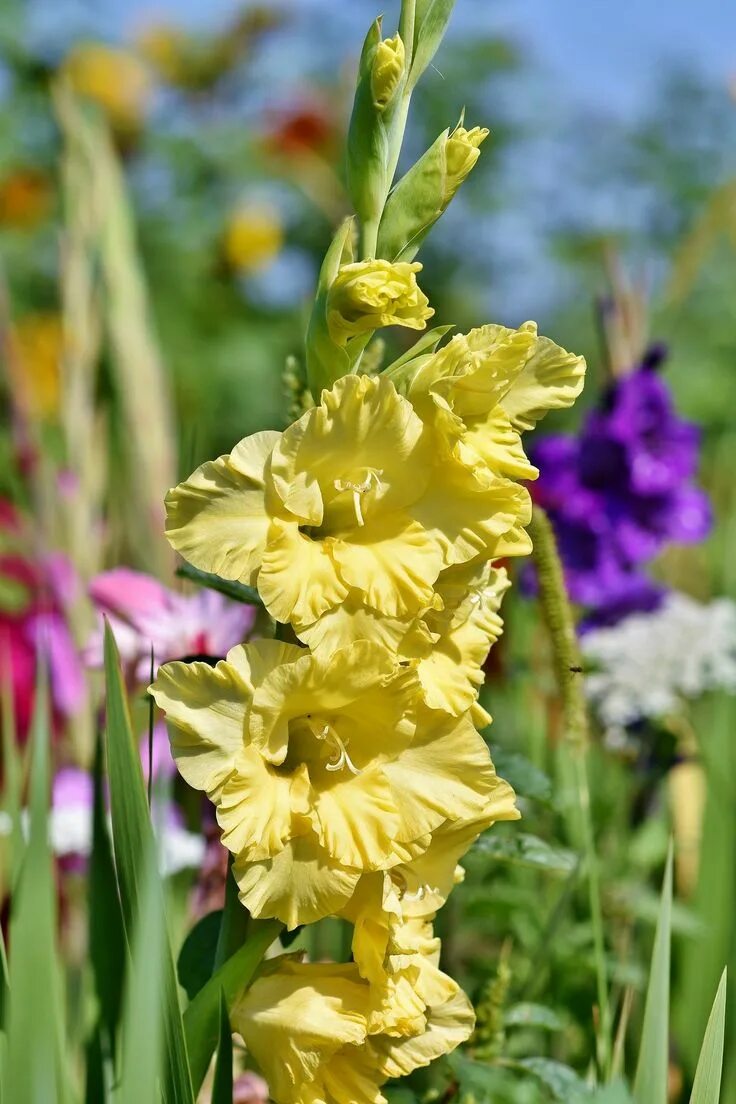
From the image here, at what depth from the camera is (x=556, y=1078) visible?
2.29 feet

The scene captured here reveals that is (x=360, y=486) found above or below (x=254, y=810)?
above

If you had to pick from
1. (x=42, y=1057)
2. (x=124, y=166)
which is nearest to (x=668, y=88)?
(x=124, y=166)

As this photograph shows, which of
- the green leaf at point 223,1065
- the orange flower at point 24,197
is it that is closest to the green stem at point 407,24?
the green leaf at point 223,1065

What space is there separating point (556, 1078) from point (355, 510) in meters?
0.36

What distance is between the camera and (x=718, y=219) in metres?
1.62

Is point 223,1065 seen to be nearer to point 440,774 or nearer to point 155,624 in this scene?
point 440,774

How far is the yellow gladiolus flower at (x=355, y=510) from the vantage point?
1.75 feet

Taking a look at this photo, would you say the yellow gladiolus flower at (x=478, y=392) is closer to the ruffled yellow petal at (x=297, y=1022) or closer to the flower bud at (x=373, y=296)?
the flower bud at (x=373, y=296)

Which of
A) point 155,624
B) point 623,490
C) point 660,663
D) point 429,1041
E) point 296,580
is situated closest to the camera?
point 296,580

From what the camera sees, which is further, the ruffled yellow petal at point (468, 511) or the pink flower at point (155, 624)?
the pink flower at point (155, 624)

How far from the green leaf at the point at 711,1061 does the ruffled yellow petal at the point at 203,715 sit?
0.80 feet

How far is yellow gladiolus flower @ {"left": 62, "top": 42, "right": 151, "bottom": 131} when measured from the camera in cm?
316

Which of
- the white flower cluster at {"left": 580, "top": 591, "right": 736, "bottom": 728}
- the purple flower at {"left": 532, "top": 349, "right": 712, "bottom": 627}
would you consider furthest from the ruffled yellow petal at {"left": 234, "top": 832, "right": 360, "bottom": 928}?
the purple flower at {"left": 532, "top": 349, "right": 712, "bottom": 627}

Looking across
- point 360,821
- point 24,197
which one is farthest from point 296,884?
point 24,197
